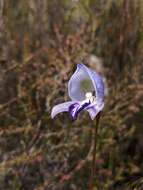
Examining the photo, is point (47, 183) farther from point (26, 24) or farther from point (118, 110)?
point (26, 24)

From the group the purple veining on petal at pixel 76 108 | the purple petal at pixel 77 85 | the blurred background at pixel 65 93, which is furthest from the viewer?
the blurred background at pixel 65 93

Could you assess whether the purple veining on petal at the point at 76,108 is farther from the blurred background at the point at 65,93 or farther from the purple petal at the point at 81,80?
the blurred background at the point at 65,93

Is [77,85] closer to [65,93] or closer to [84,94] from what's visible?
[84,94]

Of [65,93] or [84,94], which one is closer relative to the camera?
[84,94]

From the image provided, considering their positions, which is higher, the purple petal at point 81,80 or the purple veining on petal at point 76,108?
the purple petal at point 81,80

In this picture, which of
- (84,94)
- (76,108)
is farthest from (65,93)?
Answer: (76,108)

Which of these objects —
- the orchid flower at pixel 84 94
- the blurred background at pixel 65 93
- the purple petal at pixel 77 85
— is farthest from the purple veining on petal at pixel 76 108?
the blurred background at pixel 65 93

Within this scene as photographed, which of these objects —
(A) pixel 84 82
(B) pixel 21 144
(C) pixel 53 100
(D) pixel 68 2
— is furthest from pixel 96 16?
(A) pixel 84 82

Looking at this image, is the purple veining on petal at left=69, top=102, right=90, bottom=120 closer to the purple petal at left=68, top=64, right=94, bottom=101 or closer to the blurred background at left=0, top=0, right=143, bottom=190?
the purple petal at left=68, top=64, right=94, bottom=101
